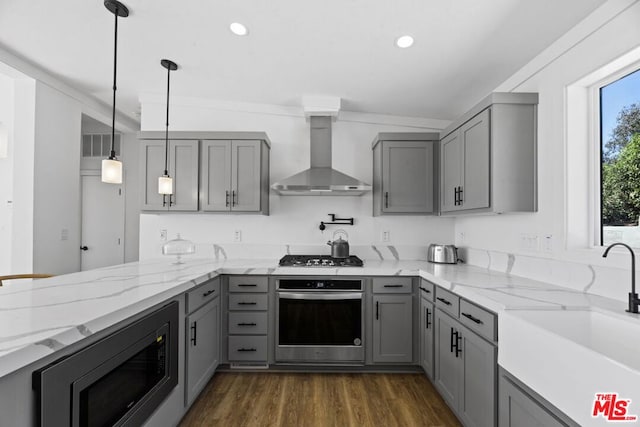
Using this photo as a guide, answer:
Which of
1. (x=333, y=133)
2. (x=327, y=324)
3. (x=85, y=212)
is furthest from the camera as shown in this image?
(x=85, y=212)

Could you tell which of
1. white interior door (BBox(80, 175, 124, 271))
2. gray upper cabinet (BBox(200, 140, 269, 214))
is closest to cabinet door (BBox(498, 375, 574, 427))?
gray upper cabinet (BBox(200, 140, 269, 214))

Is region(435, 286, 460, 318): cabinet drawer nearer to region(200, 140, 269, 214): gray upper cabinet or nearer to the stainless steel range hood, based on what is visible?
the stainless steel range hood

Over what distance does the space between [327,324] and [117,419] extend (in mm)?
1678

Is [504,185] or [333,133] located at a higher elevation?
[333,133]

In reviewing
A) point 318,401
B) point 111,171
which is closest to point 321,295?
point 318,401

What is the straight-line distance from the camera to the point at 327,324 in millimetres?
2729

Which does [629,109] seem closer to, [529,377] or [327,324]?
[529,377]

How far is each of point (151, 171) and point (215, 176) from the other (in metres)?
0.63

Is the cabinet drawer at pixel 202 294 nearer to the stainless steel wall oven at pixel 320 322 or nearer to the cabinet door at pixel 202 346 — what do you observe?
the cabinet door at pixel 202 346

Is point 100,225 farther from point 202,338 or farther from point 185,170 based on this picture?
point 202,338

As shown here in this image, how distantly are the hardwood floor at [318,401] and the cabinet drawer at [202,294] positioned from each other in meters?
0.73

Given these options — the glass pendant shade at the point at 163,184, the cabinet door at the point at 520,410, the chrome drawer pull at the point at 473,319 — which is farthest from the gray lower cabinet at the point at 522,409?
the glass pendant shade at the point at 163,184

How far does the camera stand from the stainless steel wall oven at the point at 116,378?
3.30ft

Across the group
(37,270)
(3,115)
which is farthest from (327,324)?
(3,115)
